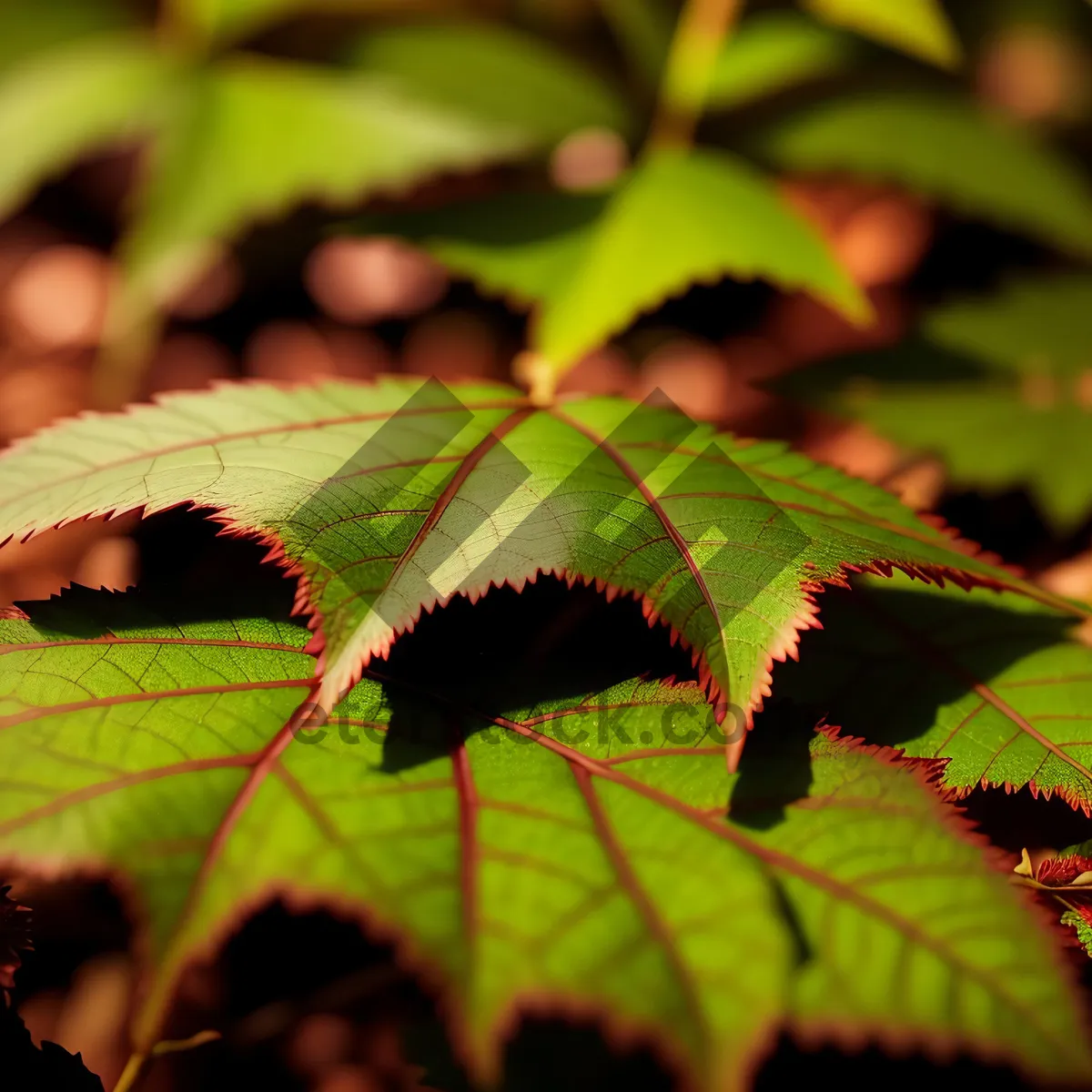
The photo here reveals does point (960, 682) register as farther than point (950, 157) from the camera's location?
No

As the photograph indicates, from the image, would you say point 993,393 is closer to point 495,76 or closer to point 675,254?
point 675,254

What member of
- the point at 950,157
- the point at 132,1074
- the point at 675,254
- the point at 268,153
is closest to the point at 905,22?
the point at 950,157

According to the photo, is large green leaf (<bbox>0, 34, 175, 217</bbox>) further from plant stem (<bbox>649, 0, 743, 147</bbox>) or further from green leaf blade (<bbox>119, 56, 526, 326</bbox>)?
plant stem (<bbox>649, 0, 743, 147</bbox>)

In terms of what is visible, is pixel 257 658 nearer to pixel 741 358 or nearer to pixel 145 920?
pixel 145 920

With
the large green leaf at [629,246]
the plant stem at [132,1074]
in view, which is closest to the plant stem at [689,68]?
the large green leaf at [629,246]

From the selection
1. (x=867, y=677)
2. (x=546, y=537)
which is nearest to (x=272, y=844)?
(x=546, y=537)
